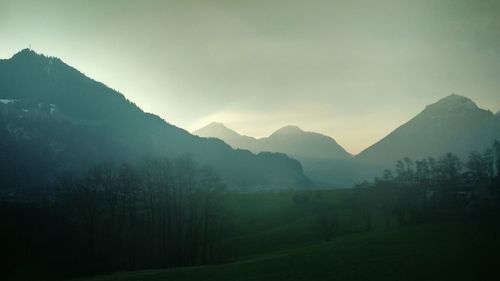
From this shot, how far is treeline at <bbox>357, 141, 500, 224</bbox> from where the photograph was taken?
95.1 m

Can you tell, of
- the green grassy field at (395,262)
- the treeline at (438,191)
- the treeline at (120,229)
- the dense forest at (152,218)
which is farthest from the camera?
the treeline at (438,191)

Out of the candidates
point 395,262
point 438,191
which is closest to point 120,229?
point 395,262

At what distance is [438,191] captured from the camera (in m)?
121

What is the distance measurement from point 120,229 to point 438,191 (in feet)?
333

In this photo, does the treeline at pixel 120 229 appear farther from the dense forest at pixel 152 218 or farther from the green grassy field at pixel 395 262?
the green grassy field at pixel 395 262

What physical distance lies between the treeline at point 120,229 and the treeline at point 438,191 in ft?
181

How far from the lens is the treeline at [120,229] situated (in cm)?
9150

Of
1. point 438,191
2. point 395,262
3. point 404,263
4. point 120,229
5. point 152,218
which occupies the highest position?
point 438,191

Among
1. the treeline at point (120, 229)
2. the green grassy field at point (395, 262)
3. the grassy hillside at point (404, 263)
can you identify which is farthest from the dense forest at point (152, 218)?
the grassy hillside at point (404, 263)

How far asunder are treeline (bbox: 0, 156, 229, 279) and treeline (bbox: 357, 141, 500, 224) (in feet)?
181

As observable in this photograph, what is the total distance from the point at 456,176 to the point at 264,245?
70380 mm

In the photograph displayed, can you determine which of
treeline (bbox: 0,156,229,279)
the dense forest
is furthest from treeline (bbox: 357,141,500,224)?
treeline (bbox: 0,156,229,279)

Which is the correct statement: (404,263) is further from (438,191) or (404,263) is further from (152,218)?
(438,191)

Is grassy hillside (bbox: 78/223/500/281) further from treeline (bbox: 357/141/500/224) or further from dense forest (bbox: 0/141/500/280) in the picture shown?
dense forest (bbox: 0/141/500/280)
